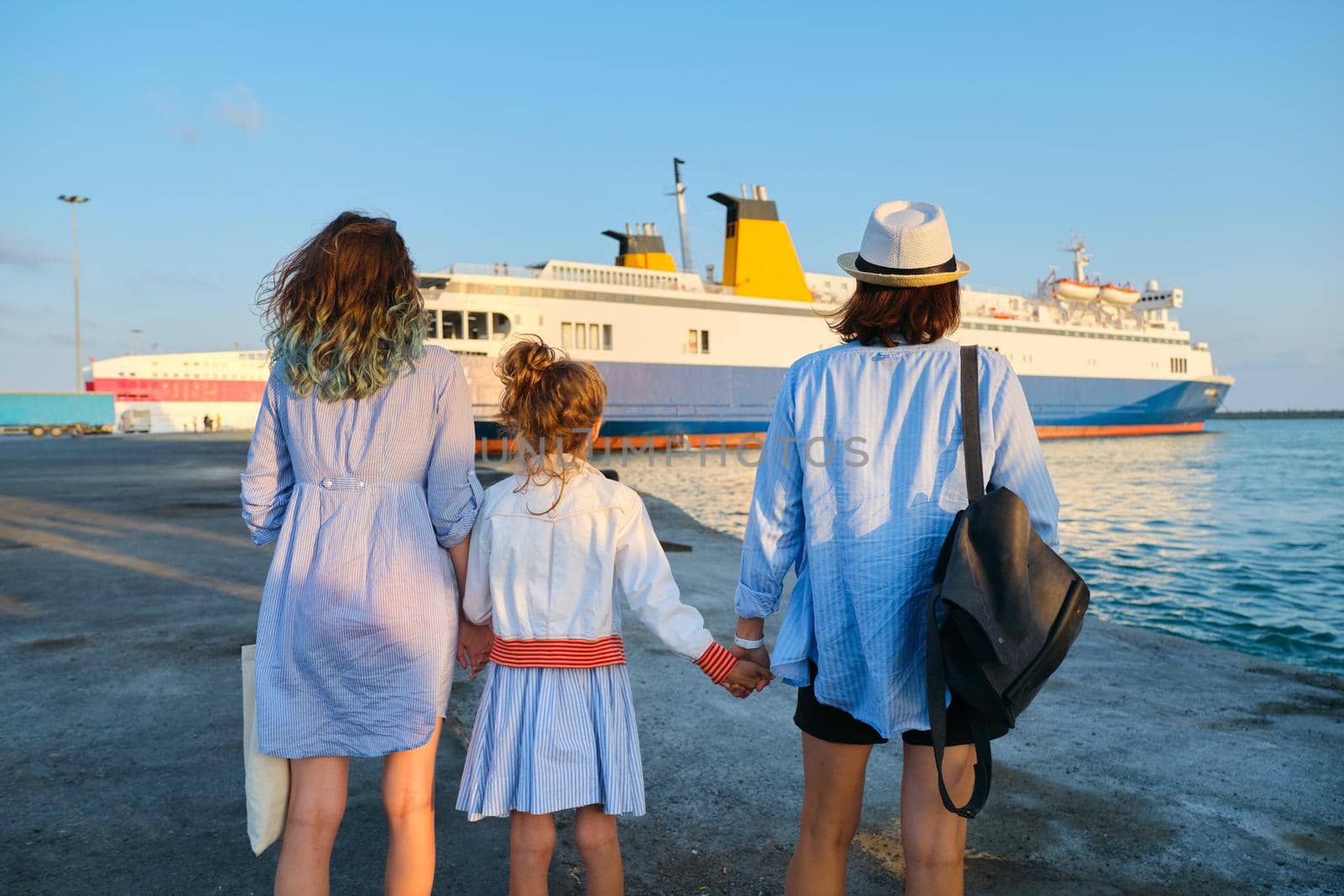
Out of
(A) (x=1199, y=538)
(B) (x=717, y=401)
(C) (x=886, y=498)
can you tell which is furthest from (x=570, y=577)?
→ (B) (x=717, y=401)

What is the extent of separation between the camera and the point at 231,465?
17.0 meters

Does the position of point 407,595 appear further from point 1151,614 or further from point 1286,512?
point 1286,512

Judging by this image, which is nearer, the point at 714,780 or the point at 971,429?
the point at 971,429

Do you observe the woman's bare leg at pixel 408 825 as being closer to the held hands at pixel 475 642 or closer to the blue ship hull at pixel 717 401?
the held hands at pixel 475 642

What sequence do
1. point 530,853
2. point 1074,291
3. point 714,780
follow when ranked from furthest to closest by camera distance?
point 1074,291 → point 714,780 → point 530,853

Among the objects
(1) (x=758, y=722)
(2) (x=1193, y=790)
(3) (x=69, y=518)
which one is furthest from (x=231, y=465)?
(2) (x=1193, y=790)

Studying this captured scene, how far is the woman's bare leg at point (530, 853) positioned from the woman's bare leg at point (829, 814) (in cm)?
50

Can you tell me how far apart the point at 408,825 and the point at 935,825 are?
979mm

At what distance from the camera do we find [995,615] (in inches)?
54.1

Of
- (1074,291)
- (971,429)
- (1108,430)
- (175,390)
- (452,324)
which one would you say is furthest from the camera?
(175,390)

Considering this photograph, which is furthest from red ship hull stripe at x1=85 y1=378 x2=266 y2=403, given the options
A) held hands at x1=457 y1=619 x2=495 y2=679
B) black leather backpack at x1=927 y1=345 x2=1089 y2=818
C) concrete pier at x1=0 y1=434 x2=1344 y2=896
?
black leather backpack at x1=927 y1=345 x2=1089 y2=818

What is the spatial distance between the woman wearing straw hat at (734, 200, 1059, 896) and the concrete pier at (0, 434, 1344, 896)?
0.52 metres

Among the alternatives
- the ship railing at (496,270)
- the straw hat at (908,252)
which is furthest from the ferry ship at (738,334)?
the straw hat at (908,252)

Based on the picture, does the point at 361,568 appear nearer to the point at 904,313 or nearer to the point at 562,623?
the point at 562,623
